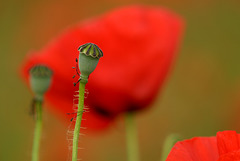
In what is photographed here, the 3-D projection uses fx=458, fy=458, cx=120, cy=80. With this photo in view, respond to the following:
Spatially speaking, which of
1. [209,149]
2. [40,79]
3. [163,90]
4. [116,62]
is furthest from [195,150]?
[163,90]

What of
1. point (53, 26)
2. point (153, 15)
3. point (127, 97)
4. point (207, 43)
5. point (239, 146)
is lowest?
point (239, 146)

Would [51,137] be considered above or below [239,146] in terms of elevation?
above

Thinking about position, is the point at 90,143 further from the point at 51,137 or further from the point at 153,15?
the point at 153,15

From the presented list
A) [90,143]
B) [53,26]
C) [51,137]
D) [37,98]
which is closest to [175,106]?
[90,143]

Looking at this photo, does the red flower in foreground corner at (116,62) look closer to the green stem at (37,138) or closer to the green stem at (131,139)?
the green stem at (131,139)

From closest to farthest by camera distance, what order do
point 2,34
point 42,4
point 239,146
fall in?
point 239,146
point 2,34
point 42,4

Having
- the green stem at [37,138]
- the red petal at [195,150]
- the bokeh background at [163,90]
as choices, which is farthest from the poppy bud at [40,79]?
the bokeh background at [163,90]

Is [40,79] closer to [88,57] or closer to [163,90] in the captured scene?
[88,57]
